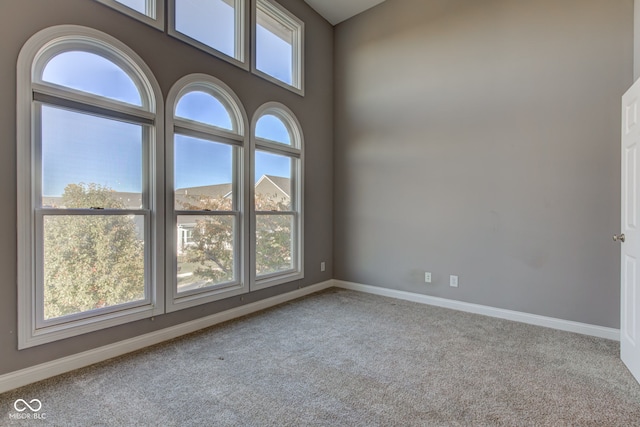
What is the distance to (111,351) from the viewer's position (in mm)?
2430

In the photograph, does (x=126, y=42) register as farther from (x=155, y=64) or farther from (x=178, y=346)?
(x=178, y=346)

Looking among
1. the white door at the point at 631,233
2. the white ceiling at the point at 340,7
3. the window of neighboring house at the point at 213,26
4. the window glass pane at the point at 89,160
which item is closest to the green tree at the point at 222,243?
the window glass pane at the point at 89,160

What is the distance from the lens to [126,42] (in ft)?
8.13

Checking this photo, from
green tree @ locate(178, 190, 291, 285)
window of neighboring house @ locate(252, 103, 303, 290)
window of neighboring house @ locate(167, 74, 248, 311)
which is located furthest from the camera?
window of neighboring house @ locate(252, 103, 303, 290)

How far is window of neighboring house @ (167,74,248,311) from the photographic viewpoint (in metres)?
2.86

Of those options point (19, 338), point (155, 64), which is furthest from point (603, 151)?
point (19, 338)

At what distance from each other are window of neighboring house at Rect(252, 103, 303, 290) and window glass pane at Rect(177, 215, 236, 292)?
1.01ft

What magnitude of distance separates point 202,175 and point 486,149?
9.93 ft

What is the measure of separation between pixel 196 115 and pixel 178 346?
6.89 feet

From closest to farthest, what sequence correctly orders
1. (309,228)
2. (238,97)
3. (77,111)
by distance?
(77,111) → (238,97) → (309,228)

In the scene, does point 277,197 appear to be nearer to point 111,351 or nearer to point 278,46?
point 278,46

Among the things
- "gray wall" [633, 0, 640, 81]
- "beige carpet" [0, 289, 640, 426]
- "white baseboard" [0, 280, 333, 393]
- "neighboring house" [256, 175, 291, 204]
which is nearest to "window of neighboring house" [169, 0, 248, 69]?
"neighboring house" [256, 175, 291, 204]

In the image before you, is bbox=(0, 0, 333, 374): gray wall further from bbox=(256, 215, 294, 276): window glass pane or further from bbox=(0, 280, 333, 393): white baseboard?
bbox=(256, 215, 294, 276): window glass pane

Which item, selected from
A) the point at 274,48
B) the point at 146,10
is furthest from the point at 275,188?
the point at 146,10
